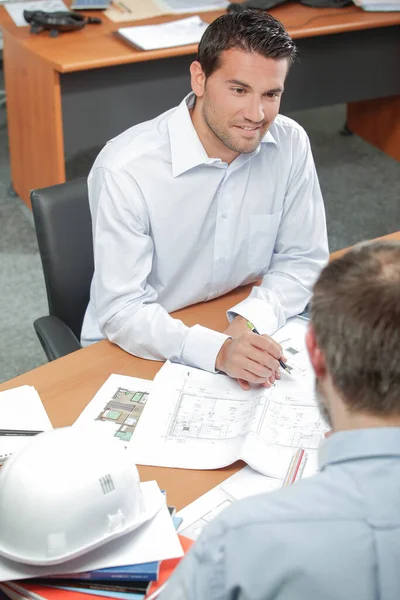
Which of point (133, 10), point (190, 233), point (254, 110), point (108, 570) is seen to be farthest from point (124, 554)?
point (133, 10)

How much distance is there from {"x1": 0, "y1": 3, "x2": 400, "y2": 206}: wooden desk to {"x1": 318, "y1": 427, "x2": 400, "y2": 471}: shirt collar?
7.49 feet

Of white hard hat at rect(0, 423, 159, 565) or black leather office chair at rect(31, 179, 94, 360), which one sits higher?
white hard hat at rect(0, 423, 159, 565)

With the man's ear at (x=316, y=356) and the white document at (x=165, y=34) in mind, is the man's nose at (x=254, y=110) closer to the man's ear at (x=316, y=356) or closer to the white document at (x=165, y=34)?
the man's ear at (x=316, y=356)

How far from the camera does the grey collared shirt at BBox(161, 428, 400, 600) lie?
2.77ft

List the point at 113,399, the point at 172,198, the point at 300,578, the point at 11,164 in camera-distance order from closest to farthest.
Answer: the point at 300,578 < the point at 113,399 < the point at 172,198 < the point at 11,164

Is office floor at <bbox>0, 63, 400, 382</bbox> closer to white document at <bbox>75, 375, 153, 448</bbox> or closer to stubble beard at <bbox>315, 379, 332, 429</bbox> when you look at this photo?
white document at <bbox>75, 375, 153, 448</bbox>

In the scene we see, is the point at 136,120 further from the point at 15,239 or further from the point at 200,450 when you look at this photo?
the point at 200,450

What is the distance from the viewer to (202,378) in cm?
160

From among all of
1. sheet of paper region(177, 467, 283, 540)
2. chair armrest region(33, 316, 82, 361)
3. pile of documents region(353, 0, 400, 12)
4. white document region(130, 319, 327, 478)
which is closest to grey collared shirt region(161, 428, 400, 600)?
sheet of paper region(177, 467, 283, 540)

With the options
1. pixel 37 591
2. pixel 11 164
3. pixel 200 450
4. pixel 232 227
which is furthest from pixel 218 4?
pixel 37 591

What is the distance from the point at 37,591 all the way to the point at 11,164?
2.80m

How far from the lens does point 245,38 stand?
173 centimetres

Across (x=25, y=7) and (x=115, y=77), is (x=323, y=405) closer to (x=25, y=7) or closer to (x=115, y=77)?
(x=115, y=77)

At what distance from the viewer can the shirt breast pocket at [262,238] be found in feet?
6.34
